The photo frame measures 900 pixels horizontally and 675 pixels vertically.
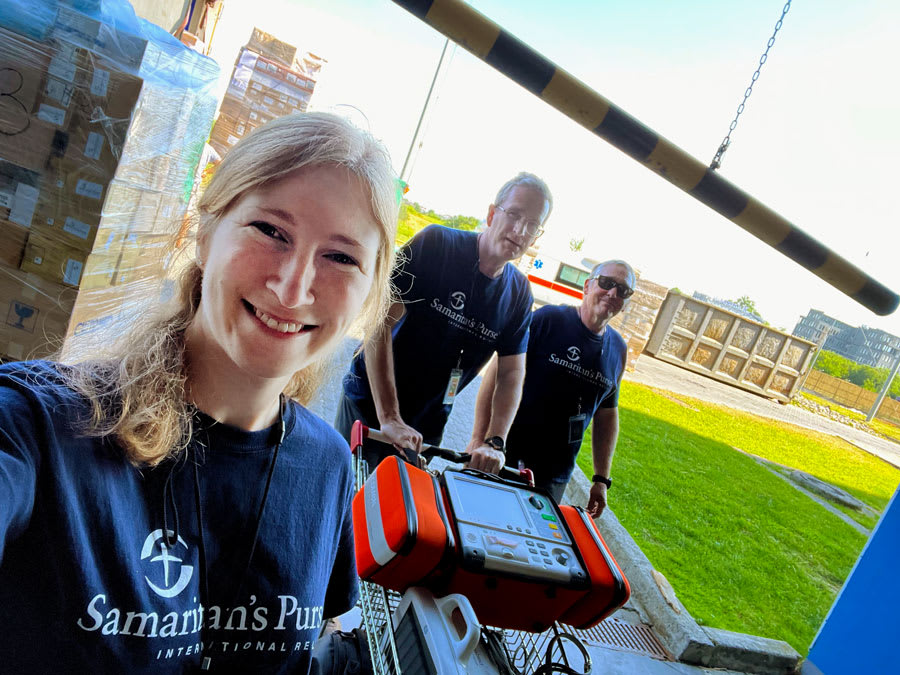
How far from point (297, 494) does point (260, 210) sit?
1.85 ft

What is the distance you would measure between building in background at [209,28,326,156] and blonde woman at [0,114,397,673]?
24.1 ft

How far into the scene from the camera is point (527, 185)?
7.74 feet

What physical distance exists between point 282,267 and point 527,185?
5.30 feet

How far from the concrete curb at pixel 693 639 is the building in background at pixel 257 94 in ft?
22.9

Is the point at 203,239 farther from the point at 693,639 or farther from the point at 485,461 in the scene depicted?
the point at 693,639

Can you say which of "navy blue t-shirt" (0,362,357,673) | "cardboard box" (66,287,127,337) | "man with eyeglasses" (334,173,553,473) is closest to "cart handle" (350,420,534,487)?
"man with eyeglasses" (334,173,553,473)

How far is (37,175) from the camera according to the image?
2.70 m

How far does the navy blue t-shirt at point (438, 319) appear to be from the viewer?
243 centimetres

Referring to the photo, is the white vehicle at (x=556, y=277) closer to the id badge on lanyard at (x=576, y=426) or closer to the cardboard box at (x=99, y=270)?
the id badge on lanyard at (x=576, y=426)

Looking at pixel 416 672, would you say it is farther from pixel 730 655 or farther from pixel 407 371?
pixel 730 655

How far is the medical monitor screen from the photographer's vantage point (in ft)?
4.53

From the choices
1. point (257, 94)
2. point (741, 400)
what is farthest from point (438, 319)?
point (741, 400)

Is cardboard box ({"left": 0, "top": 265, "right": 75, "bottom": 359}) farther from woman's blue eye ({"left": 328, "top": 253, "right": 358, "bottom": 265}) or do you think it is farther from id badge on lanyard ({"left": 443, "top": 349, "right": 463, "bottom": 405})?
woman's blue eye ({"left": 328, "top": 253, "right": 358, "bottom": 265})

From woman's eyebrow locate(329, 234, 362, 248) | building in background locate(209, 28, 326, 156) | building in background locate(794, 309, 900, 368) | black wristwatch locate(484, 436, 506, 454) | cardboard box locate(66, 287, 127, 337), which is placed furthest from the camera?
building in background locate(794, 309, 900, 368)
